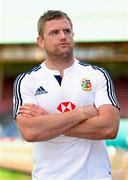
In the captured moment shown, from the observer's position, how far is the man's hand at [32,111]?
2574 mm

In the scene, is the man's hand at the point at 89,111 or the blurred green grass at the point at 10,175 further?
the blurred green grass at the point at 10,175

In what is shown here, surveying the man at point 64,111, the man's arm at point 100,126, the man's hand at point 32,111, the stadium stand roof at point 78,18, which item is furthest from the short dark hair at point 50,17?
the stadium stand roof at point 78,18

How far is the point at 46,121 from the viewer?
253 centimetres

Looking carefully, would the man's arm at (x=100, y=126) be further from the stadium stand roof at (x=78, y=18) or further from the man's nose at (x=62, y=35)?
the stadium stand roof at (x=78, y=18)

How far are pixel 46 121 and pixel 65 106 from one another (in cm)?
15

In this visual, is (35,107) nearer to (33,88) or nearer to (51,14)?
(33,88)

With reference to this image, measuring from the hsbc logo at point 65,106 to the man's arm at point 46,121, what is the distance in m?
0.05

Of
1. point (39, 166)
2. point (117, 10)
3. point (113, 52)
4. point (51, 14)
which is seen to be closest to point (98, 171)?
point (39, 166)

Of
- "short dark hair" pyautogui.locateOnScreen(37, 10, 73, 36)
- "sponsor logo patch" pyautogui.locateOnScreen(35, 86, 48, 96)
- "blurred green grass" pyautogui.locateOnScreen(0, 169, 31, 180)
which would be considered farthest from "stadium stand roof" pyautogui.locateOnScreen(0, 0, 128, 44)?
"sponsor logo patch" pyautogui.locateOnScreen(35, 86, 48, 96)

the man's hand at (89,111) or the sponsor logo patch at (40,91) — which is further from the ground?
the sponsor logo patch at (40,91)

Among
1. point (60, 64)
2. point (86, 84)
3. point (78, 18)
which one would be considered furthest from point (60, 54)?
point (78, 18)

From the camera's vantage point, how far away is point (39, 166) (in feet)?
8.64

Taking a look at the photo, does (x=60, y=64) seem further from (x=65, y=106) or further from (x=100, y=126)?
(x=100, y=126)

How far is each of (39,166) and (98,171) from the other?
310 mm
